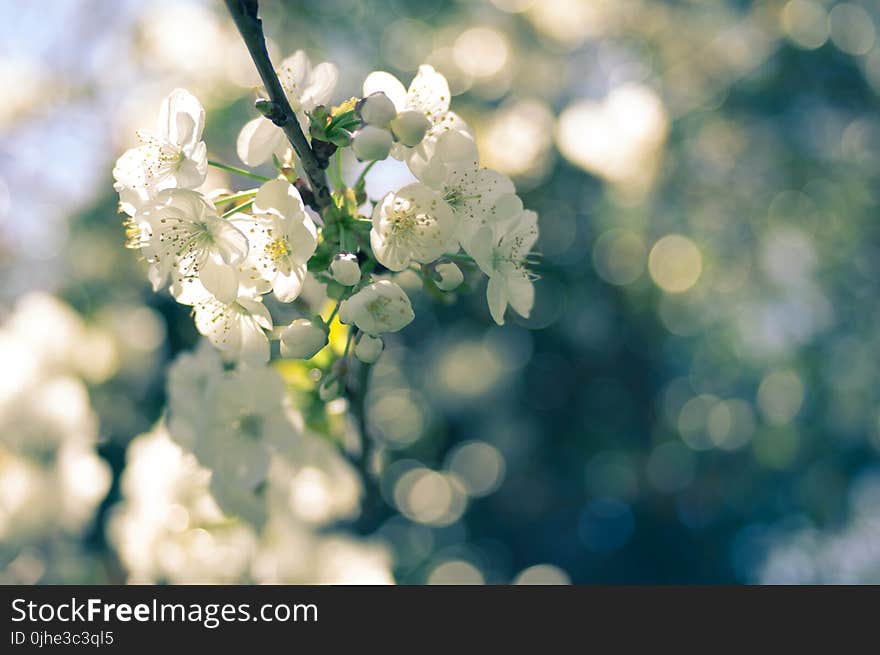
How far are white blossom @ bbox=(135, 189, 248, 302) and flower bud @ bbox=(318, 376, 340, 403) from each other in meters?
0.21

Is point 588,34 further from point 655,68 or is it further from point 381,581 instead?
point 381,581

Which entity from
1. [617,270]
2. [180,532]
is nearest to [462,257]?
[180,532]

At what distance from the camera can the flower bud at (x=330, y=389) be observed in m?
0.98

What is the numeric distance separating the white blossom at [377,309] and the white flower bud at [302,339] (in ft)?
0.16

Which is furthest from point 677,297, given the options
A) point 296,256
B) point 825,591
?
point 296,256

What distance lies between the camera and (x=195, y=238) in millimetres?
838

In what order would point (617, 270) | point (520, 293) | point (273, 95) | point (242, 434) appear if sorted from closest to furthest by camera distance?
point (273, 95)
point (520, 293)
point (242, 434)
point (617, 270)

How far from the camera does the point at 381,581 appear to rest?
59.1 inches

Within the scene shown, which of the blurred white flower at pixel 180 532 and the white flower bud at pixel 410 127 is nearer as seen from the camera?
the white flower bud at pixel 410 127

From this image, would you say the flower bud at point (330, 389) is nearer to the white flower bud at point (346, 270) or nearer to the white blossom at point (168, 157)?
the white flower bud at point (346, 270)

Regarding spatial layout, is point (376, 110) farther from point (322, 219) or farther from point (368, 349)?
point (368, 349)

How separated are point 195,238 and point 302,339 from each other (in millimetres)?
172

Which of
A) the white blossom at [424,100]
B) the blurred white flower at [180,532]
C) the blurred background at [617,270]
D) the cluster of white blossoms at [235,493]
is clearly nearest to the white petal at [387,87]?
the white blossom at [424,100]

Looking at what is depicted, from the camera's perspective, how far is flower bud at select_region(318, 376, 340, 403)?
0.98 m
